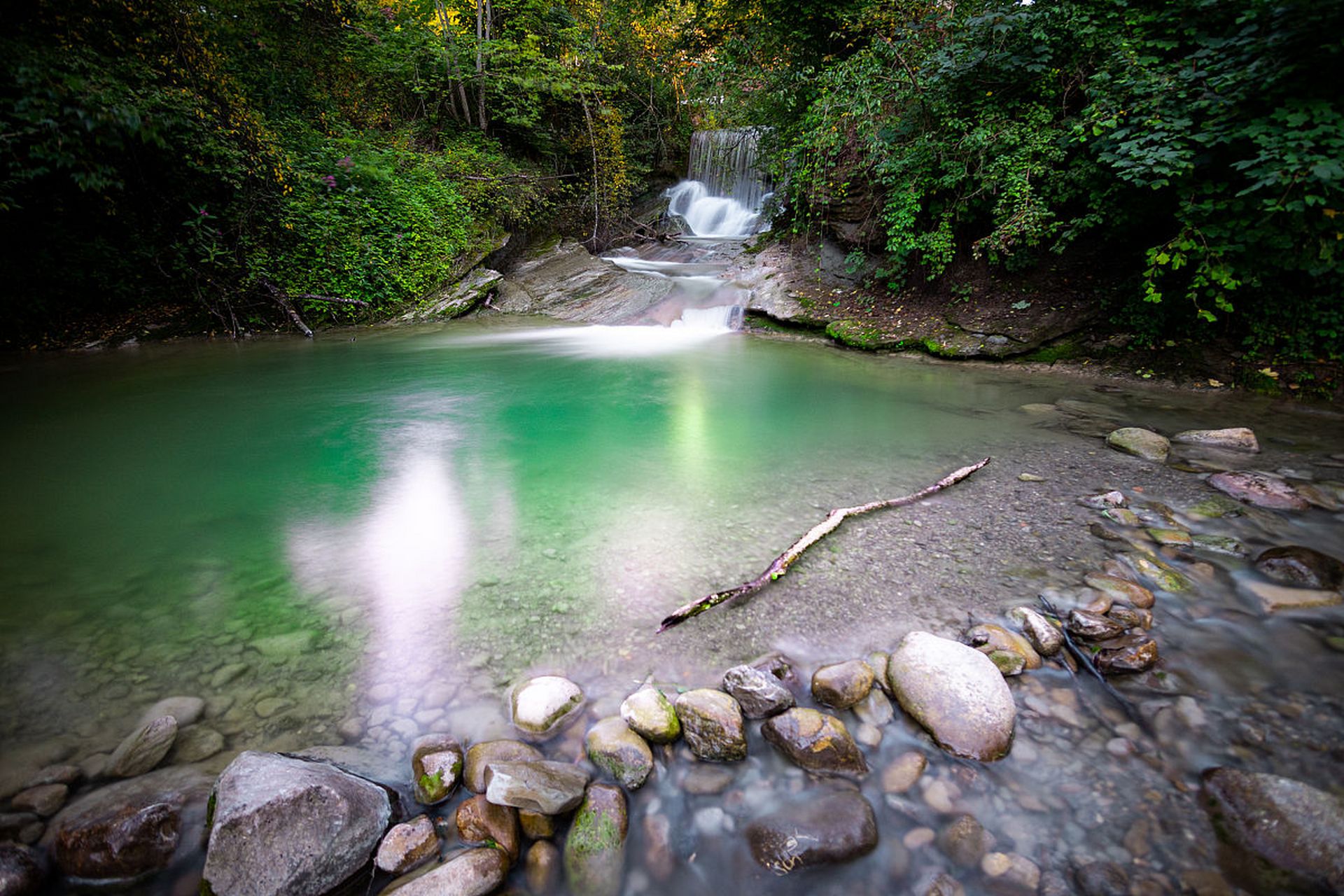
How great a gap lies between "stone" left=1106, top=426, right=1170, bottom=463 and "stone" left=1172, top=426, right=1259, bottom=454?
23 cm

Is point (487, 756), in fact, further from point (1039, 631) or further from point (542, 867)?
point (1039, 631)

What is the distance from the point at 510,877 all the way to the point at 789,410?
447 centimetres

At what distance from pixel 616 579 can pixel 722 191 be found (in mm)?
16878

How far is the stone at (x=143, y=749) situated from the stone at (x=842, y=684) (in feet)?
6.66

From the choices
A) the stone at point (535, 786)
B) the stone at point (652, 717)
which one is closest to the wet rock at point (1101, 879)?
the stone at point (652, 717)

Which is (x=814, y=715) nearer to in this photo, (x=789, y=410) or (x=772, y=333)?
(x=789, y=410)

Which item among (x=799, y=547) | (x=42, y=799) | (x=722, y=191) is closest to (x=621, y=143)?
(x=722, y=191)

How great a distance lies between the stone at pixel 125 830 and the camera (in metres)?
1.27

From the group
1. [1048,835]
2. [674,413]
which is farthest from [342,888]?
[674,413]

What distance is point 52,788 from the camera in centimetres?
146

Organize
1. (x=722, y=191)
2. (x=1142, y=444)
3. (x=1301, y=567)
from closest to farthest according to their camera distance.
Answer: (x=1301, y=567) < (x=1142, y=444) < (x=722, y=191)

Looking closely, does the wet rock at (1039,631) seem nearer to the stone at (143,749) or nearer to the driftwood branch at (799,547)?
the driftwood branch at (799,547)

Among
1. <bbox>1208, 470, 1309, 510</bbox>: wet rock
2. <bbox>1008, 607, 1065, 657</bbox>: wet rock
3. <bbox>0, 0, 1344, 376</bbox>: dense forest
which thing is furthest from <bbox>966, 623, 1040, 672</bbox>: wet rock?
<bbox>0, 0, 1344, 376</bbox>: dense forest

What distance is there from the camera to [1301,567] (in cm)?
233
